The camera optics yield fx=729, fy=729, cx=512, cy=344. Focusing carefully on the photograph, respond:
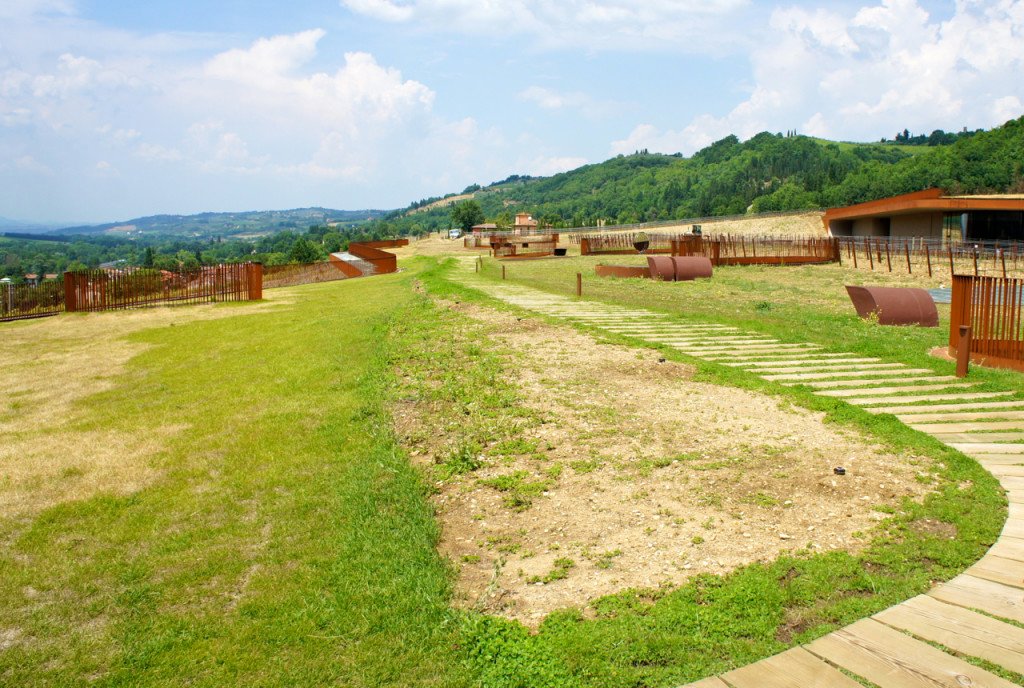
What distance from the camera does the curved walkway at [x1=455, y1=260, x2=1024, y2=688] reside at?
374cm

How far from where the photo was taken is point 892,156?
17862cm

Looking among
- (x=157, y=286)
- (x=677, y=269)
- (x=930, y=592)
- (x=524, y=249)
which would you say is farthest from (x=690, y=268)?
(x=524, y=249)

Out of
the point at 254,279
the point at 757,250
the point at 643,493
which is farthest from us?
the point at 757,250

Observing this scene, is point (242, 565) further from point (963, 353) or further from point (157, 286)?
point (157, 286)

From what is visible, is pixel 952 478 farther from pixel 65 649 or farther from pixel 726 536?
pixel 65 649

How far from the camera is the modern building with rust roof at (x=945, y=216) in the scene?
46.1 metres

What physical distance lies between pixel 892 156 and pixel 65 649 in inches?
8050

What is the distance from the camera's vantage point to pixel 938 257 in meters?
41.3

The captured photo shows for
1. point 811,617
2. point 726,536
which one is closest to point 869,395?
point 726,536

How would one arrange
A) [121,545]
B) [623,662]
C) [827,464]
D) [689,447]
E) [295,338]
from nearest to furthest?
[623,662] → [121,545] → [827,464] → [689,447] → [295,338]

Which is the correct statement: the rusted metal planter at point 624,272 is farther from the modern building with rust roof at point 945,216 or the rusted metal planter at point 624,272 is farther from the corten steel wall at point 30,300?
the modern building with rust roof at point 945,216

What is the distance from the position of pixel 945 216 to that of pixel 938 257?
1699cm

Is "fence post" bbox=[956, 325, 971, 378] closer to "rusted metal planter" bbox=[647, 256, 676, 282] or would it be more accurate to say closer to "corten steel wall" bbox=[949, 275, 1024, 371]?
"corten steel wall" bbox=[949, 275, 1024, 371]

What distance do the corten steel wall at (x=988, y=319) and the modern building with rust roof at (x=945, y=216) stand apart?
39.7m
